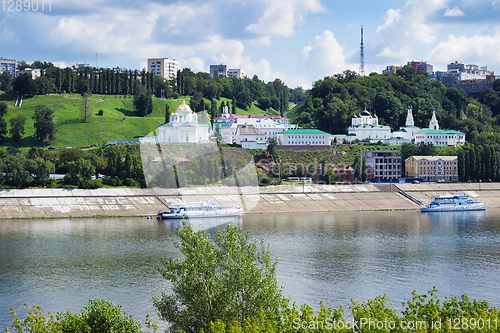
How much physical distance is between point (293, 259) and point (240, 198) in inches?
1287

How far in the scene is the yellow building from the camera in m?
81.5

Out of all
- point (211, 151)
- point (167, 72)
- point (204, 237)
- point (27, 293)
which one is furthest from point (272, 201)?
point (167, 72)

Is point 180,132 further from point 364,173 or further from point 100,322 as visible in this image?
point 100,322

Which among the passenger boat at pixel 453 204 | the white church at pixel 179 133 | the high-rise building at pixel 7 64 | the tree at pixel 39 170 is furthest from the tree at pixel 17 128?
the high-rise building at pixel 7 64

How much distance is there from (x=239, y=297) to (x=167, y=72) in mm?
146776

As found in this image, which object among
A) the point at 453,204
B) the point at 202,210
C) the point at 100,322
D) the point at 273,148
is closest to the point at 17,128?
the point at 273,148

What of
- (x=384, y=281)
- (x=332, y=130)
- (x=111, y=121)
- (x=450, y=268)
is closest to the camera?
(x=384, y=281)

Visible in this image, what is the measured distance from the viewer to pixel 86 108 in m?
99.2

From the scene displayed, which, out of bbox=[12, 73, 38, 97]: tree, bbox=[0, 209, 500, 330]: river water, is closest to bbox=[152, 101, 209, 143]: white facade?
bbox=[12, 73, 38, 97]: tree

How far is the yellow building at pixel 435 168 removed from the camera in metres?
81.5

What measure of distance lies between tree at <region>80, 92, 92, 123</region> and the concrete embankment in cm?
3727

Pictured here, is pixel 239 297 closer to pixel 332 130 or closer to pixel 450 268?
pixel 450 268

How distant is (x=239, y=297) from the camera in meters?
20.1

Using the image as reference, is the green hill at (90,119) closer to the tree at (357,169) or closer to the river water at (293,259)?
the tree at (357,169)
